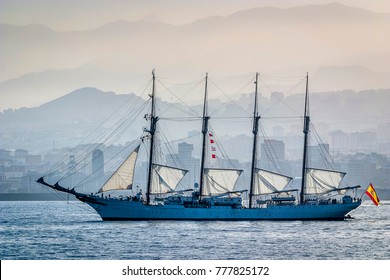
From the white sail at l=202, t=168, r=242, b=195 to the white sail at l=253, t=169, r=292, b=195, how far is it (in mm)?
2812

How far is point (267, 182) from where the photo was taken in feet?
334

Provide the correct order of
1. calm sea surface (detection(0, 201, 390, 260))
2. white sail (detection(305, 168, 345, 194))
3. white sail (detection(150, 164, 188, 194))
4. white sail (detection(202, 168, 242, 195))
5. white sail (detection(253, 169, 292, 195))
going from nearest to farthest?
calm sea surface (detection(0, 201, 390, 260))
white sail (detection(150, 164, 188, 194))
white sail (detection(202, 168, 242, 195))
white sail (detection(253, 169, 292, 195))
white sail (detection(305, 168, 345, 194))

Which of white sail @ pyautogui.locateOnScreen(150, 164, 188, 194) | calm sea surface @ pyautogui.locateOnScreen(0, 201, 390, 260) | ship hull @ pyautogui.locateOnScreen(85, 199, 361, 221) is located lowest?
calm sea surface @ pyautogui.locateOnScreen(0, 201, 390, 260)

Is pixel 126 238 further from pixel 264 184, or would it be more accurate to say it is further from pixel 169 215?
pixel 264 184

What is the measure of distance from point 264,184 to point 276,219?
153 inches

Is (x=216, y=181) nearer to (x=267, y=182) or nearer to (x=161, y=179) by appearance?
(x=161, y=179)

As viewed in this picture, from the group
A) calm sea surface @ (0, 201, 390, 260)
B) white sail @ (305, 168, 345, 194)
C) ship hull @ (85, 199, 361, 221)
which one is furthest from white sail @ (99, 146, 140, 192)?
white sail @ (305, 168, 345, 194)

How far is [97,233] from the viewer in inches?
3214


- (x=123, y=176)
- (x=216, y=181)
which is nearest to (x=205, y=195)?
(x=216, y=181)

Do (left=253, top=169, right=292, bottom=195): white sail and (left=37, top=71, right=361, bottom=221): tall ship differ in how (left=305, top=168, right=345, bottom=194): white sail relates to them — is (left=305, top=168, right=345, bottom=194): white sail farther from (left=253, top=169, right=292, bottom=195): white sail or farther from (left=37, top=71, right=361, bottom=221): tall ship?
(left=253, top=169, right=292, bottom=195): white sail

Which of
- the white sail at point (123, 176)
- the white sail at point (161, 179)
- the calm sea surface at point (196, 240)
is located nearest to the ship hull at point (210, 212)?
the white sail at point (123, 176)

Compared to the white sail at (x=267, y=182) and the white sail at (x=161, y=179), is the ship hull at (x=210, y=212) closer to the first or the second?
the white sail at (x=161, y=179)

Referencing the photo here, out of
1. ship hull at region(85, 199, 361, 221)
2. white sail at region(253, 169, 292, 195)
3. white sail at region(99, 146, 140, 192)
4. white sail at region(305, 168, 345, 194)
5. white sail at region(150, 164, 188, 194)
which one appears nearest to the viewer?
white sail at region(99, 146, 140, 192)

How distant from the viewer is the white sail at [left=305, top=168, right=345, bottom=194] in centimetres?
10256
